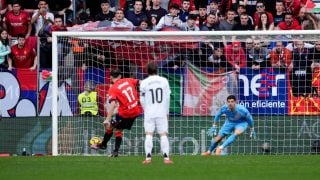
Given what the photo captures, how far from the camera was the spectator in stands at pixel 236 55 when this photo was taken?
22.5m

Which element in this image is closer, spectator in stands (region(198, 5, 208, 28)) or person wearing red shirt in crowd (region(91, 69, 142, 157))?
person wearing red shirt in crowd (region(91, 69, 142, 157))

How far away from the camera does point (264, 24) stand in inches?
948

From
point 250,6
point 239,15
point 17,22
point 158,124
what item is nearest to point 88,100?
point 17,22

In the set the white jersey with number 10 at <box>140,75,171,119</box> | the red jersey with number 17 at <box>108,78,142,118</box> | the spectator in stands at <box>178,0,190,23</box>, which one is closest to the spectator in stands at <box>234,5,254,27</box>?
the spectator in stands at <box>178,0,190,23</box>

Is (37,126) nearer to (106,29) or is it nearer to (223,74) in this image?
(106,29)

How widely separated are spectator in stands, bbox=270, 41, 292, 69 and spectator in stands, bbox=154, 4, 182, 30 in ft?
9.45

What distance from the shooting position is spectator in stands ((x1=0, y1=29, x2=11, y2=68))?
76.6 feet

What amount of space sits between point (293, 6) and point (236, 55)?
3.38m

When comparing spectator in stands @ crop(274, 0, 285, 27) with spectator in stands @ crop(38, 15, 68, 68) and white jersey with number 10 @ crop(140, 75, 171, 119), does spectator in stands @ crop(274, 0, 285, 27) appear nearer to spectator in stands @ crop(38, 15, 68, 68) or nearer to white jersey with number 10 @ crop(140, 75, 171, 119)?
spectator in stands @ crop(38, 15, 68, 68)

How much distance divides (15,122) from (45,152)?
1063mm

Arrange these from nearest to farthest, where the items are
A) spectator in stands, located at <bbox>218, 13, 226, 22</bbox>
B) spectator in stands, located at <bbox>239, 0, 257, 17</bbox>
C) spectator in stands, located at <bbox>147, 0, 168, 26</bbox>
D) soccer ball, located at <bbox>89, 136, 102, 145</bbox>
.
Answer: soccer ball, located at <bbox>89, 136, 102, 145</bbox> → spectator in stands, located at <bbox>218, 13, 226, 22</bbox> → spectator in stands, located at <bbox>147, 0, 168, 26</bbox> → spectator in stands, located at <bbox>239, 0, 257, 17</bbox>

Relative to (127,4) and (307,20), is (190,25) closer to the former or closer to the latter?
(127,4)

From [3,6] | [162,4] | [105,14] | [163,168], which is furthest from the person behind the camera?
[162,4]

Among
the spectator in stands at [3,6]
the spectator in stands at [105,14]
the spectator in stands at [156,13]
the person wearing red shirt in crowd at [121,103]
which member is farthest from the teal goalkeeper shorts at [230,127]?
the spectator in stands at [3,6]
